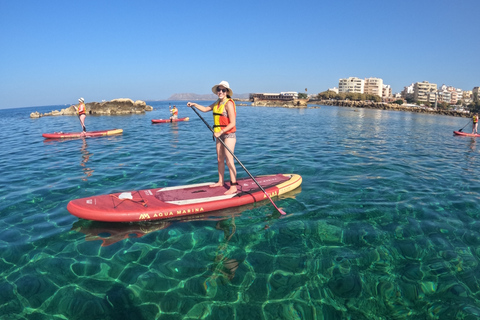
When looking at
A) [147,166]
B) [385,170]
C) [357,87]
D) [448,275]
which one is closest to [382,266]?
[448,275]

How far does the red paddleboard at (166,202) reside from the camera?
6.19m

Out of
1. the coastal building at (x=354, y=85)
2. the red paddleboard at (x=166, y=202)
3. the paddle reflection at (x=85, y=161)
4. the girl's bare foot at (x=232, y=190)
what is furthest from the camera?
the coastal building at (x=354, y=85)

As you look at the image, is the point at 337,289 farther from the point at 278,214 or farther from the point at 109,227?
the point at 109,227

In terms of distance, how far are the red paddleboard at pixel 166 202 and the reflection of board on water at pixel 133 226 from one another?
0.15 meters

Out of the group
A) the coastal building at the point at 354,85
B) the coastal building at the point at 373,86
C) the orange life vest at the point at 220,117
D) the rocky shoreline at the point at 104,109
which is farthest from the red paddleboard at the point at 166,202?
the coastal building at the point at 373,86

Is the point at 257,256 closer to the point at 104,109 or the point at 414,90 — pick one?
the point at 104,109

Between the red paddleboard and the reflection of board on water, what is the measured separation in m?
0.15

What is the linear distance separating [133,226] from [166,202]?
955 millimetres

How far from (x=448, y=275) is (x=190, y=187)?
634 centimetres

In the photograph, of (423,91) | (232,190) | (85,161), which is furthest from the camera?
(423,91)

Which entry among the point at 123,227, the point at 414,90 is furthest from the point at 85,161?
the point at 414,90

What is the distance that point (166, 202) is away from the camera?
6809 mm

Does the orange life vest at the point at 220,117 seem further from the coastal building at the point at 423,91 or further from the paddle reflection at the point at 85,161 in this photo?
the coastal building at the point at 423,91

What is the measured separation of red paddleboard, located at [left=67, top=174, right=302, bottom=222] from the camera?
619 centimetres
